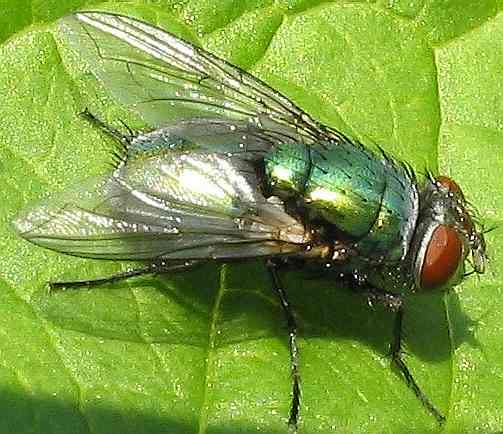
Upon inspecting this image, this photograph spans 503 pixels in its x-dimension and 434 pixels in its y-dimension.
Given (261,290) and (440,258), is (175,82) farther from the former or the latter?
(440,258)

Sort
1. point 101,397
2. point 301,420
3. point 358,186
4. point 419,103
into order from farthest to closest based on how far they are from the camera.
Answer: point 419,103, point 358,186, point 301,420, point 101,397

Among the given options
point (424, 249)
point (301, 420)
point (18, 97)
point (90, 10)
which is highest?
point (90, 10)

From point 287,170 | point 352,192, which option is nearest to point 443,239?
point 352,192

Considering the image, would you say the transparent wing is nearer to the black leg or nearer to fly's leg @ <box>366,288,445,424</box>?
fly's leg @ <box>366,288,445,424</box>

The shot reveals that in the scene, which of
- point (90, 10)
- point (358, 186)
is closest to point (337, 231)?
point (358, 186)

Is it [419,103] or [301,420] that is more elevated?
[419,103]

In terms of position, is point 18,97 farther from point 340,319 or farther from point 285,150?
point 340,319

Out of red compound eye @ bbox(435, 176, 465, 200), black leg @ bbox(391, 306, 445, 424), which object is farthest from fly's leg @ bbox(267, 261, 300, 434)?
red compound eye @ bbox(435, 176, 465, 200)
